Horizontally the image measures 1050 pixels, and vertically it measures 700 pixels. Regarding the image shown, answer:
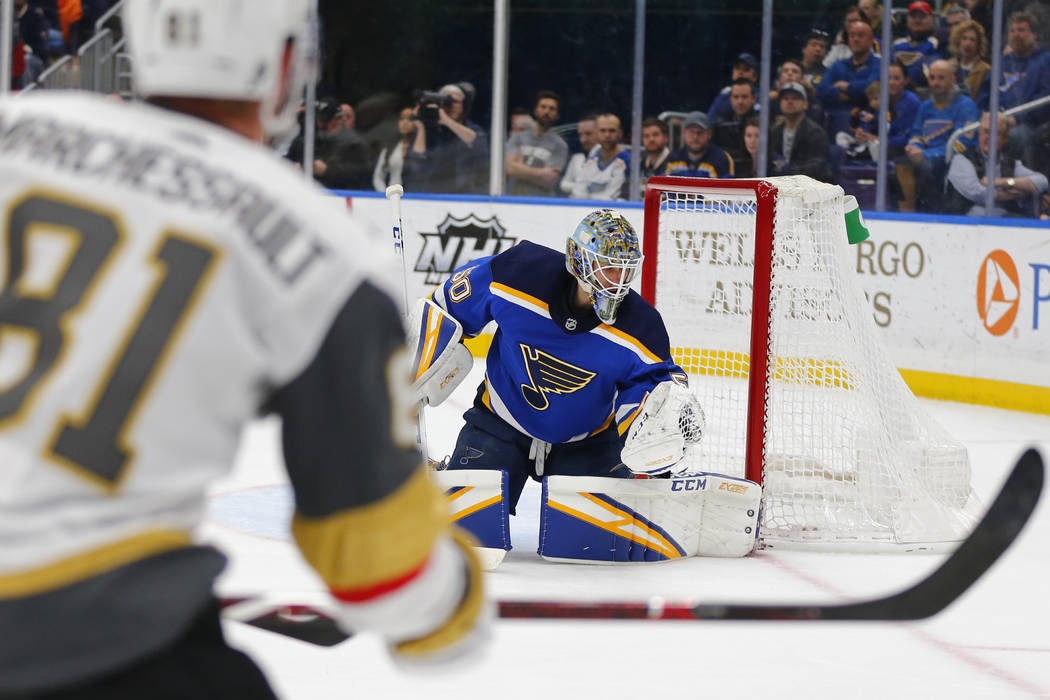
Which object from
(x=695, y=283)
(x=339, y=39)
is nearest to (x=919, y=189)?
(x=695, y=283)

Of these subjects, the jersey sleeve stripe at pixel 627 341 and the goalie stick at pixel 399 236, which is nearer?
the jersey sleeve stripe at pixel 627 341

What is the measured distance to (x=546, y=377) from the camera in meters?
3.37

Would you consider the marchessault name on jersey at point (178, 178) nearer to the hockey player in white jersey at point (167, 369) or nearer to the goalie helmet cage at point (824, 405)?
the hockey player in white jersey at point (167, 369)

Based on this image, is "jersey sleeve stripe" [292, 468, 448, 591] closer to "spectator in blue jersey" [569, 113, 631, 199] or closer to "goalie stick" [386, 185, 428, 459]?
"goalie stick" [386, 185, 428, 459]

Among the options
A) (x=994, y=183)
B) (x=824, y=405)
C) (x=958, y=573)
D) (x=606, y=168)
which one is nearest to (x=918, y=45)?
(x=994, y=183)

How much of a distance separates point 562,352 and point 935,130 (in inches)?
159

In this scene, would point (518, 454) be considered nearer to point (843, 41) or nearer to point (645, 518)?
point (645, 518)

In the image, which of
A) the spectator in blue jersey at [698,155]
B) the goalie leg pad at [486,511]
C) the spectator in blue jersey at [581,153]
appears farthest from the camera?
the spectator in blue jersey at [581,153]

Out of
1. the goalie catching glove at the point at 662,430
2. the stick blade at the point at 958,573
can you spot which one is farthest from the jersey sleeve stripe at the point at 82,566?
the goalie catching glove at the point at 662,430

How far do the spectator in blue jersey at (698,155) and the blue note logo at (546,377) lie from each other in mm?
4048

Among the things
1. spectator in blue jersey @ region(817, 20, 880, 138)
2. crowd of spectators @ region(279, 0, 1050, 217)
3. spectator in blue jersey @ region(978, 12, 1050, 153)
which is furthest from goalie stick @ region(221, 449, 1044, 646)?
spectator in blue jersey @ region(817, 20, 880, 138)

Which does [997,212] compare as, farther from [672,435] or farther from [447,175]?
[672,435]

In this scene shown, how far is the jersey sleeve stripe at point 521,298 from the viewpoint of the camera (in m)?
3.38

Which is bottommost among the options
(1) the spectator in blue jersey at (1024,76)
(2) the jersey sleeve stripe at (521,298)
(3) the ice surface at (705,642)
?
(3) the ice surface at (705,642)
